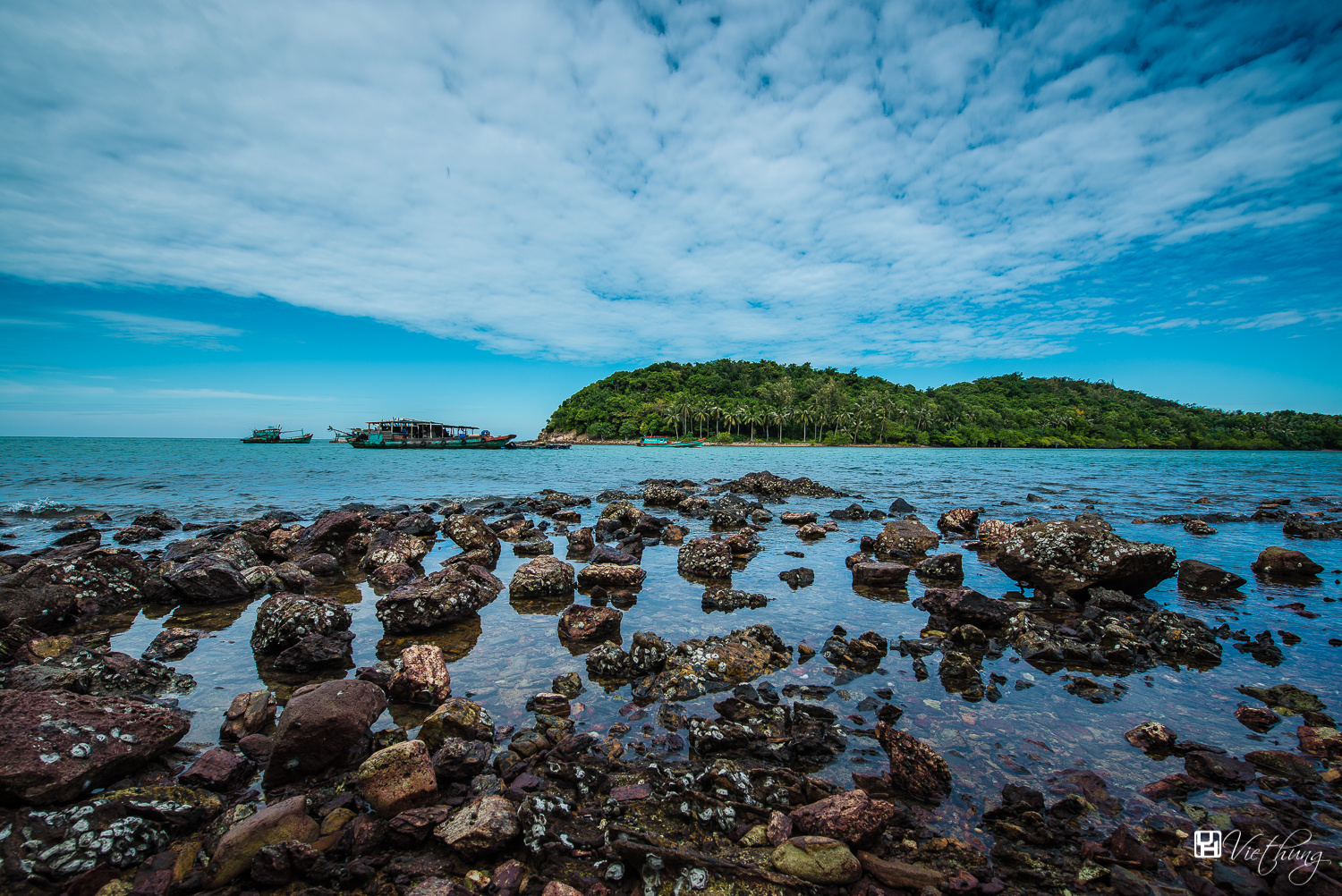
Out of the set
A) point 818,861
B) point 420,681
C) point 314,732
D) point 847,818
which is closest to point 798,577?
point 847,818

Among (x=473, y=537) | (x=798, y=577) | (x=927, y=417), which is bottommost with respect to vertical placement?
(x=798, y=577)

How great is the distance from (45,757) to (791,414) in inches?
6646

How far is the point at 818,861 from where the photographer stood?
375 centimetres

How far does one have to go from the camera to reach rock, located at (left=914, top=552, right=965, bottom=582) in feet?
39.8

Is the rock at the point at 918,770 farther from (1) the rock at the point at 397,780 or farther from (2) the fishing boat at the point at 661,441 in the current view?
(2) the fishing boat at the point at 661,441

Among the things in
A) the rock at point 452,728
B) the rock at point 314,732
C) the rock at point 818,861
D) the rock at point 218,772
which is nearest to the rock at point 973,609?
the rock at point 818,861

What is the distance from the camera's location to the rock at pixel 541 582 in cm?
1086

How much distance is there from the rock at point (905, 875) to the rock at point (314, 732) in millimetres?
4985

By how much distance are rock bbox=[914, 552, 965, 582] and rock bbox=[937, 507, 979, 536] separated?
7.15 meters

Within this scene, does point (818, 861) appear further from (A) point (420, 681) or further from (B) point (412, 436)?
(B) point (412, 436)

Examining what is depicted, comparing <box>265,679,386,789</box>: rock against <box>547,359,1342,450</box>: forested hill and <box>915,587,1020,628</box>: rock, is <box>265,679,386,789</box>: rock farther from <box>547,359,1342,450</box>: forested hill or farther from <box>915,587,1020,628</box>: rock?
<box>547,359,1342,450</box>: forested hill

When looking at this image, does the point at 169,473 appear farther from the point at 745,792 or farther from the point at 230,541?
the point at 745,792

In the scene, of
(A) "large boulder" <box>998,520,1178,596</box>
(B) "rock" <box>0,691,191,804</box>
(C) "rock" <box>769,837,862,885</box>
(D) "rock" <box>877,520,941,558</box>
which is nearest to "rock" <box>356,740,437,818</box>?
(B) "rock" <box>0,691,191,804</box>

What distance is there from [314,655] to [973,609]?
34.4 feet
